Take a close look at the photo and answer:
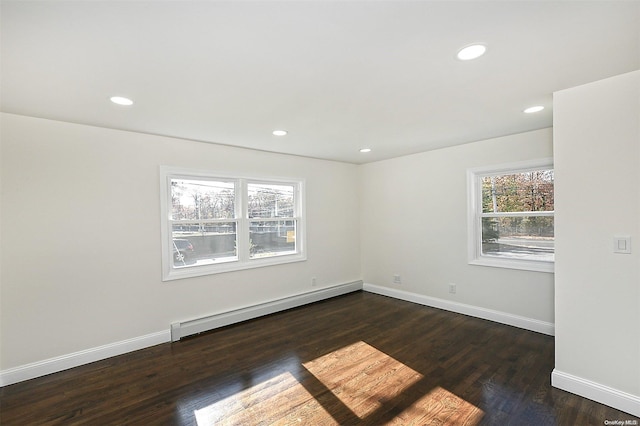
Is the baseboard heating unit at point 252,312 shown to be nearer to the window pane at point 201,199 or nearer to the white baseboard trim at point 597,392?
the window pane at point 201,199

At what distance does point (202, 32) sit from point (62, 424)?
9.20 ft

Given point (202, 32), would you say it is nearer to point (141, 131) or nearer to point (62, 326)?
A: point (141, 131)

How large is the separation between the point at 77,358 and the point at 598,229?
4764 mm

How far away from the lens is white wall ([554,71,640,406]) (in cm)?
209

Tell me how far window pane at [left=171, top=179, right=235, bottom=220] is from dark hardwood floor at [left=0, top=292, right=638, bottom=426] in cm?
152

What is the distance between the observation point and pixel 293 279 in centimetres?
468

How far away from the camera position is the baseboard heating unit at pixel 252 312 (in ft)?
11.5

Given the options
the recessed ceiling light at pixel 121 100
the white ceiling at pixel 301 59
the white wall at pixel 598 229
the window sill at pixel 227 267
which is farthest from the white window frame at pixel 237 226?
the white wall at pixel 598 229

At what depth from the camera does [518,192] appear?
3764 millimetres

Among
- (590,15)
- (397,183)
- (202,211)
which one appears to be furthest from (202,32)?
(397,183)

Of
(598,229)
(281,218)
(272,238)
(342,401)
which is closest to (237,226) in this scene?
(272,238)

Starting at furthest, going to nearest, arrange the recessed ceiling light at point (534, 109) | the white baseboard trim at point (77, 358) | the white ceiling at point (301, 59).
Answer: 1. the recessed ceiling light at point (534, 109)
2. the white baseboard trim at point (77, 358)
3. the white ceiling at point (301, 59)

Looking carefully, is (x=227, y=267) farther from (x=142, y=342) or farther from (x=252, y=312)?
(x=142, y=342)

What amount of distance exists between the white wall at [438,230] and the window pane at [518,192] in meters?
0.26
